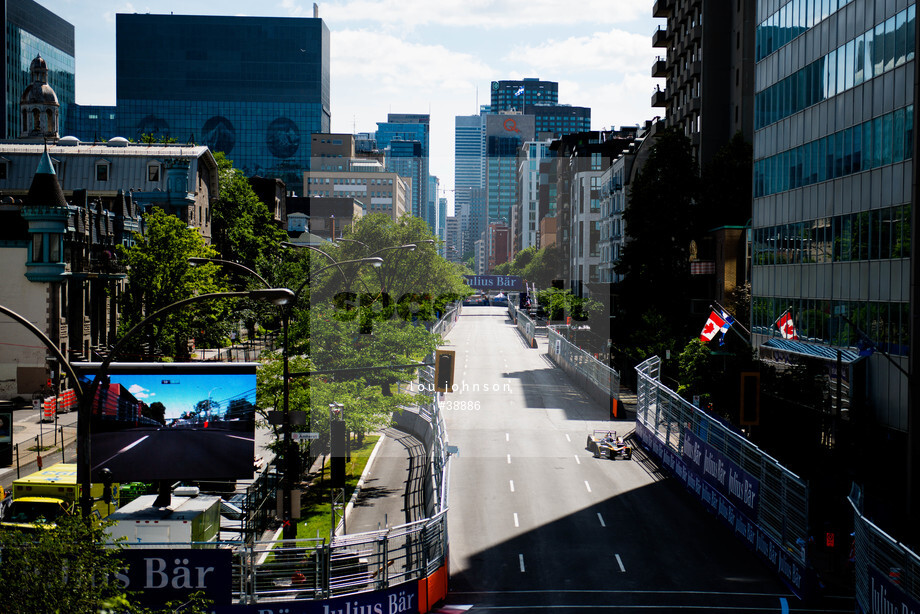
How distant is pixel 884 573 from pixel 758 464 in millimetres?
9476

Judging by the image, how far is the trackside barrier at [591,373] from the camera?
191 feet

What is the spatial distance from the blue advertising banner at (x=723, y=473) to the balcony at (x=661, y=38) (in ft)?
219

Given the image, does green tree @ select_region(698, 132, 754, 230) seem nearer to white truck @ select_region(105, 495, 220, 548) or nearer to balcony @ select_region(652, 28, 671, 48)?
balcony @ select_region(652, 28, 671, 48)

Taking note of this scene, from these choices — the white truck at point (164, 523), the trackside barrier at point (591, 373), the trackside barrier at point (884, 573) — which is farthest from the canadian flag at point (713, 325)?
the white truck at point (164, 523)

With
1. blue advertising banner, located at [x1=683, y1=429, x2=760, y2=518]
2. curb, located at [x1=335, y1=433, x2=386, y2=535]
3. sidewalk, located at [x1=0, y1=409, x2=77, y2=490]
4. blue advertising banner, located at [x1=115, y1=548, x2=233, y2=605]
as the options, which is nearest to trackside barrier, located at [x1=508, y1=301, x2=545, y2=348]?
curb, located at [x1=335, y1=433, x2=386, y2=535]

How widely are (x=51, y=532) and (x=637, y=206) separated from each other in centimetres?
6079

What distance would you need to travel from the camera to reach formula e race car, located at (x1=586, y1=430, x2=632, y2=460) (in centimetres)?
4500

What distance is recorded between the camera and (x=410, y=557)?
23016mm

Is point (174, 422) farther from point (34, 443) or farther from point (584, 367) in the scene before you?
point (584, 367)

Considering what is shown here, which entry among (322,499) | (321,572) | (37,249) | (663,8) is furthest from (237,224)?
(321,572)

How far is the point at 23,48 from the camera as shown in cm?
17575

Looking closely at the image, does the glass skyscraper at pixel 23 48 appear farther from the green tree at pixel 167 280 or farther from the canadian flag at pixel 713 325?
the canadian flag at pixel 713 325

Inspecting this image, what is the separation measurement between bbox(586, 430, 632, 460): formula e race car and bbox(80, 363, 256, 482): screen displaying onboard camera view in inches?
955

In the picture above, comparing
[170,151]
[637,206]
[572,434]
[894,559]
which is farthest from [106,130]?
[894,559]
